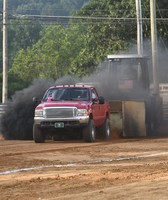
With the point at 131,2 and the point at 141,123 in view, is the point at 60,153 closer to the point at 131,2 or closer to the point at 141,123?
the point at 141,123

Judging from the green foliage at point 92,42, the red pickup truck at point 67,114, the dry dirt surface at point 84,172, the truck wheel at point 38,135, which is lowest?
the dry dirt surface at point 84,172

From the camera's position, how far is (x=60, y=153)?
70.0 feet

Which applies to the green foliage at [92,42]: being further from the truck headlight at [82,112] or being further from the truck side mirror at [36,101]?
the truck headlight at [82,112]

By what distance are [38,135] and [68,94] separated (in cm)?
179

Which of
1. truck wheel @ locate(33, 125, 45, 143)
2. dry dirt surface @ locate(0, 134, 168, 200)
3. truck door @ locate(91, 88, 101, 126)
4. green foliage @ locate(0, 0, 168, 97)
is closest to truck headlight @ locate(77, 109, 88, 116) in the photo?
truck door @ locate(91, 88, 101, 126)

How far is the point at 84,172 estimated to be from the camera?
1585 cm

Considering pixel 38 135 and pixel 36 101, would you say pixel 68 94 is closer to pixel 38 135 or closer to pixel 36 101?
pixel 36 101

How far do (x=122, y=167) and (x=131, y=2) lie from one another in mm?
43133

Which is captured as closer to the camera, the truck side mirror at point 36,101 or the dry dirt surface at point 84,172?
the dry dirt surface at point 84,172

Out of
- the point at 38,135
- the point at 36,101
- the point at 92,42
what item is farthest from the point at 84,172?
the point at 92,42

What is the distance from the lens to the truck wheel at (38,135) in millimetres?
26531

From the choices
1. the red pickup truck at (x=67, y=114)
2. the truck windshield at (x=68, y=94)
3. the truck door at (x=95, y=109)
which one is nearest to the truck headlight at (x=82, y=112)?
the red pickup truck at (x=67, y=114)

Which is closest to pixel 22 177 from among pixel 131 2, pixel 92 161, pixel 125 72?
pixel 92 161

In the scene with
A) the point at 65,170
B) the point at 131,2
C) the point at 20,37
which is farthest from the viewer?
the point at 20,37
